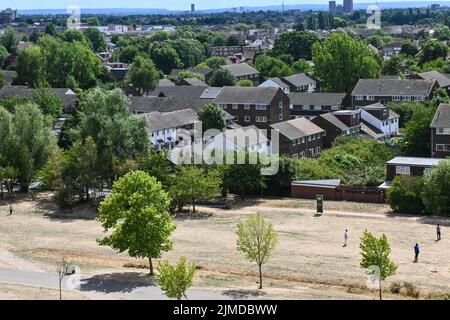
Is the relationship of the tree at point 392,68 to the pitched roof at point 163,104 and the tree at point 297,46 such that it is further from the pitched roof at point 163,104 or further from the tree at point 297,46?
the pitched roof at point 163,104

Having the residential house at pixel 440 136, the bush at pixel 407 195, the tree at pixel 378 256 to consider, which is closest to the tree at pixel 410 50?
the residential house at pixel 440 136

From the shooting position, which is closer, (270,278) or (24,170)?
(270,278)

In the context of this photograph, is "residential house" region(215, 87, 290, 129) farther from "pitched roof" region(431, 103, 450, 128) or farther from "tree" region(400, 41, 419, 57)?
"tree" region(400, 41, 419, 57)

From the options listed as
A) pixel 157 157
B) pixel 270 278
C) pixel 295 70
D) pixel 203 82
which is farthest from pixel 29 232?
pixel 295 70

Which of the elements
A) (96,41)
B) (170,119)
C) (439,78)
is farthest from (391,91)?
(96,41)

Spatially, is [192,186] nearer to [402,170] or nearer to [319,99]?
[402,170]

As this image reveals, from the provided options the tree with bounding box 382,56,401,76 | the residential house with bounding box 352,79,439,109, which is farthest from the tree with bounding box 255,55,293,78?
the residential house with bounding box 352,79,439,109

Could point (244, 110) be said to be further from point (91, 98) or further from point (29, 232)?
point (29, 232)
